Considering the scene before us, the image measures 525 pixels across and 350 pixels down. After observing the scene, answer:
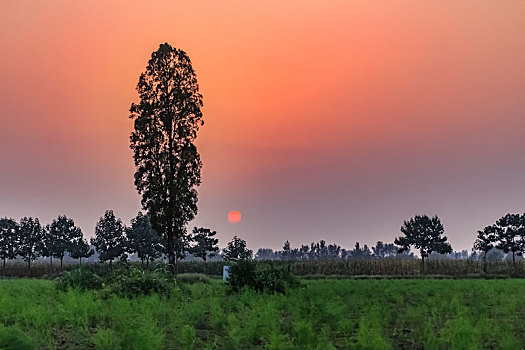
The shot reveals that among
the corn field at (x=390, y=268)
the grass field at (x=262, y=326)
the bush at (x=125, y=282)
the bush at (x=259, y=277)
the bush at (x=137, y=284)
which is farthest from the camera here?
the corn field at (x=390, y=268)

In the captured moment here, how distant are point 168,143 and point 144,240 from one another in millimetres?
41801

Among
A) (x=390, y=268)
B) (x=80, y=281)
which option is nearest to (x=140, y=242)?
(x=390, y=268)

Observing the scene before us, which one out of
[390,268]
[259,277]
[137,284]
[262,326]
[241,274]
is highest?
[390,268]

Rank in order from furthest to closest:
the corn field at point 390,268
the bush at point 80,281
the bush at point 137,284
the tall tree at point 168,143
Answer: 1. the corn field at point 390,268
2. the tall tree at point 168,143
3. the bush at point 80,281
4. the bush at point 137,284

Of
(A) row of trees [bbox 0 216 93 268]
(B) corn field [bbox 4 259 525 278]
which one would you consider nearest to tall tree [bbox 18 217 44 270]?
(A) row of trees [bbox 0 216 93 268]

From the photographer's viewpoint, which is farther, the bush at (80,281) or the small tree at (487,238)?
the small tree at (487,238)

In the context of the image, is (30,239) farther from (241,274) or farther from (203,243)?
(241,274)

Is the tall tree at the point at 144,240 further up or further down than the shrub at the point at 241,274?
further up

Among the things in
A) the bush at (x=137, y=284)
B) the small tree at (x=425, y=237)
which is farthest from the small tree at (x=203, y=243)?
the bush at (x=137, y=284)

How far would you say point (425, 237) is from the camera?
90.9m

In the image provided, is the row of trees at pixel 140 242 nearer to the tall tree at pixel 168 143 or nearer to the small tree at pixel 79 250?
the small tree at pixel 79 250

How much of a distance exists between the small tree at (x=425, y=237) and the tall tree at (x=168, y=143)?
56.2m

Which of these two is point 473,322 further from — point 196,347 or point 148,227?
point 148,227

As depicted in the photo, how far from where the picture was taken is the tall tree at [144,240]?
8288 cm
